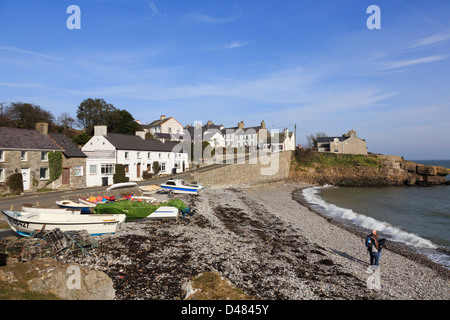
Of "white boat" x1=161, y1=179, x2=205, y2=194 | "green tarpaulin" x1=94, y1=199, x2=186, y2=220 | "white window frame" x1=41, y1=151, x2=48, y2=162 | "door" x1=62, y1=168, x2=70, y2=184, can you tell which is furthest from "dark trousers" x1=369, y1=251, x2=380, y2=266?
"white window frame" x1=41, y1=151, x2=48, y2=162

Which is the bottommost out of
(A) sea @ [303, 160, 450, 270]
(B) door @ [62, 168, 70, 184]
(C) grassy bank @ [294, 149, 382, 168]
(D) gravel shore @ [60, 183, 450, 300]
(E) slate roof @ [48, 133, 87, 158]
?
(A) sea @ [303, 160, 450, 270]

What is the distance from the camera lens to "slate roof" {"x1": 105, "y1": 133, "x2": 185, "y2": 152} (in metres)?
36.3

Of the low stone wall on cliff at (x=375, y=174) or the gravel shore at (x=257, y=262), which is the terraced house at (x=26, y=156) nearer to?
the gravel shore at (x=257, y=262)

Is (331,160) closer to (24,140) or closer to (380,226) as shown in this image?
(380,226)

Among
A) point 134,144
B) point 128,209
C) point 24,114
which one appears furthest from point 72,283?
point 24,114

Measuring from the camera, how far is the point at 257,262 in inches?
494

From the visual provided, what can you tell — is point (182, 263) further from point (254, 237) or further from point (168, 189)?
point (168, 189)

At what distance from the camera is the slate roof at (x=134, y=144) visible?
36325 mm

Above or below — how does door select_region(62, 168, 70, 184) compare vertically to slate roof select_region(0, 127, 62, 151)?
below

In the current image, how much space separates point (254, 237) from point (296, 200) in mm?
19253

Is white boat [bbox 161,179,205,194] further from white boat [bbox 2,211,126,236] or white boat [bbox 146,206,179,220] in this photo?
white boat [bbox 2,211,126,236]

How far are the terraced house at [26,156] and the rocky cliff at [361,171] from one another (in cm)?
4423

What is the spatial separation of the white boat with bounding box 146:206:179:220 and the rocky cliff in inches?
1612
